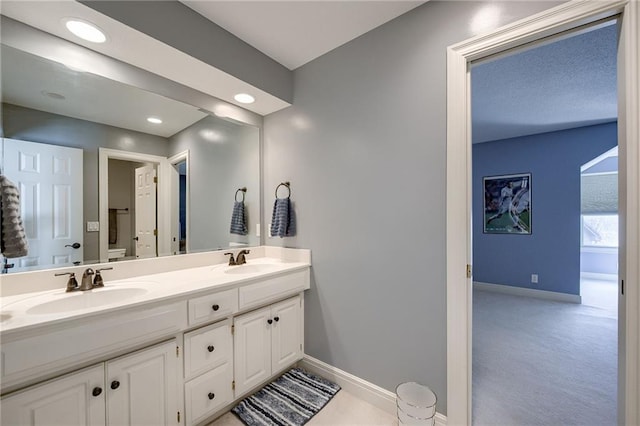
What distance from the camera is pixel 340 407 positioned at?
1693 mm

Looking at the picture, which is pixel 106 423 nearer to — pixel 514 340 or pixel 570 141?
pixel 514 340

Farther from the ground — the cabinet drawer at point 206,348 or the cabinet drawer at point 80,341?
the cabinet drawer at point 80,341

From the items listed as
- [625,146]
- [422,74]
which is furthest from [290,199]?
[625,146]

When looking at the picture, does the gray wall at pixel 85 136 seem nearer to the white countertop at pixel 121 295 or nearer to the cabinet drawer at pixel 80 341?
the white countertop at pixel 121 295

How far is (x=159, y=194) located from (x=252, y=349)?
1.33 meters

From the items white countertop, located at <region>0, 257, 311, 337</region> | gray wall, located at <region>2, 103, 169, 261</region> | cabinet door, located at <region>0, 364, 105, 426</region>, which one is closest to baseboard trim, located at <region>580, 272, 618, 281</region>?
white countertop, located at <region>0, 257, 311, 337</region>

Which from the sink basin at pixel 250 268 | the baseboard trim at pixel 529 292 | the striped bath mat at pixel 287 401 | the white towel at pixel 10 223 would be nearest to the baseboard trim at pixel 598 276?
the baseboard trim at pixel 529 292

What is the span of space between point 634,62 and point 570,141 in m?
3.67

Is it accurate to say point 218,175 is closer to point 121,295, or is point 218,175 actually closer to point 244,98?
point 244,98

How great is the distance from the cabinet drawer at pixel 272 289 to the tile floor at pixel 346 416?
695 millimetres

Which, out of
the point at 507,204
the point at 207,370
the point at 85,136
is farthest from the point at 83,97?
the point at 507,204

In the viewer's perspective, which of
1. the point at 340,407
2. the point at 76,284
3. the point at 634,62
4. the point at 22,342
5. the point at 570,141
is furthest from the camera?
the point at 570,141

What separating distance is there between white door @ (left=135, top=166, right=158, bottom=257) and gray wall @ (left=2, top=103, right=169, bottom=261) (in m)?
0.18

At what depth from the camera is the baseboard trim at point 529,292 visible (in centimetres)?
376
